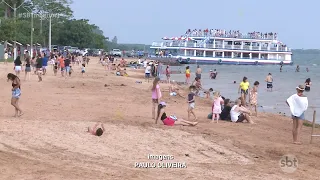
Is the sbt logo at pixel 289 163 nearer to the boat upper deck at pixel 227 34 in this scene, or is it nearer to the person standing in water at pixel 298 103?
the person standing in water at pixel 298 103

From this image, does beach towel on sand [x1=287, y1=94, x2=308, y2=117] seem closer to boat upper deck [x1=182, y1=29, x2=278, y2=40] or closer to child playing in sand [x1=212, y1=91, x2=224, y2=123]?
child playing in sand [x1=212, y1=91, x2=224, y2=123]

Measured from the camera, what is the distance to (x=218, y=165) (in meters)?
10.1

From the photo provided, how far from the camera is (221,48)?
97562 millimetres

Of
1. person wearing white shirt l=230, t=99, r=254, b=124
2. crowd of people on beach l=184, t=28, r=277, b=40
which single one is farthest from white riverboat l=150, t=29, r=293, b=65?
person wearing white shirt l=230, t=99, r=254, b=124

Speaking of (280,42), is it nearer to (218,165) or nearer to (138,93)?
(138,93)

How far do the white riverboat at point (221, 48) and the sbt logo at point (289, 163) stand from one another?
275ft

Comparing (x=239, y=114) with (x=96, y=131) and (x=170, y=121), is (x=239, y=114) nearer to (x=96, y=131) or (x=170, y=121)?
(x=170, y=121)

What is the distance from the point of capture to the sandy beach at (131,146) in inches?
347

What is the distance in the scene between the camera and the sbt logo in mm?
10234

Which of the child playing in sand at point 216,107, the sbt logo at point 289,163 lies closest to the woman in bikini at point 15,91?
the child playing in sand at point 216,107

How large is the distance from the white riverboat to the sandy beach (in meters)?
79.2

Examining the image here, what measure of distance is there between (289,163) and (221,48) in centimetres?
8739

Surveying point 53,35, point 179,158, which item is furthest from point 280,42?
point 179,158

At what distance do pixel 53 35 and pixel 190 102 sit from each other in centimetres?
8132
